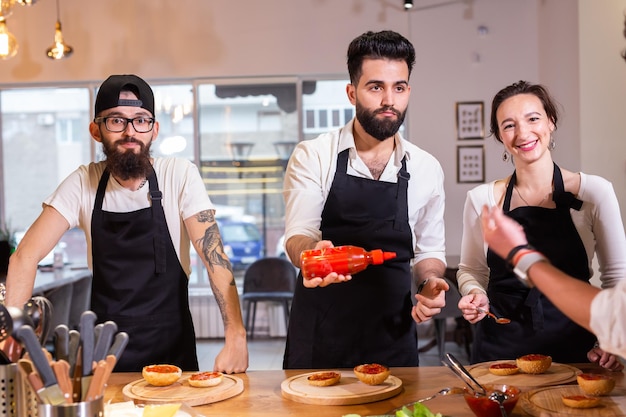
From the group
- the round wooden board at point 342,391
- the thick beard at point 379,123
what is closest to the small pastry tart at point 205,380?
the round wooden board at point 342,391

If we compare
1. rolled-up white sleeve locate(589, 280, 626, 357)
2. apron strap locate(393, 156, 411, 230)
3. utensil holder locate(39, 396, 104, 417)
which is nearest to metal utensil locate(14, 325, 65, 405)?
utensil holder locate(39, 396, 104, 417)

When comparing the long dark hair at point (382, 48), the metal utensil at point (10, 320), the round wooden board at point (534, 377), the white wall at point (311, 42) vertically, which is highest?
the white wall at point (311, 42)

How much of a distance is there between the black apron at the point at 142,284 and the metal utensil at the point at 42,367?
Result: 117 cm

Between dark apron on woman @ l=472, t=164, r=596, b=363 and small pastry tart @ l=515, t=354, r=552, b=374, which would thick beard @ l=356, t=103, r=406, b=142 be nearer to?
dark apron on woman @ l=472, t=164, r=596, b=363

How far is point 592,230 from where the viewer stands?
261 cm

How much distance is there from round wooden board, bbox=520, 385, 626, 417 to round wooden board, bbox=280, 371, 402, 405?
1.21 feet

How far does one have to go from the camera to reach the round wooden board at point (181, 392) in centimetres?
205

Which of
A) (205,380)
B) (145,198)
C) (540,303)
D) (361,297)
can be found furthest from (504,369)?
(145,198)

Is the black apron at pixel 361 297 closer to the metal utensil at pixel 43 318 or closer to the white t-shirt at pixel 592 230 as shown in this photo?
the white t-shirt at pixel 592 230

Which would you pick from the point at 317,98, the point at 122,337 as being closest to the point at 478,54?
the point at 317,98

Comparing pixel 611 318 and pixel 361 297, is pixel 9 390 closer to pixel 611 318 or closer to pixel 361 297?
pixel 611 318

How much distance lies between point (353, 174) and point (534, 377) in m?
1.01

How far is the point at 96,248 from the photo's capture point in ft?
8.93

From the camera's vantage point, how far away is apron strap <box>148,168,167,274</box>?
2689mm
